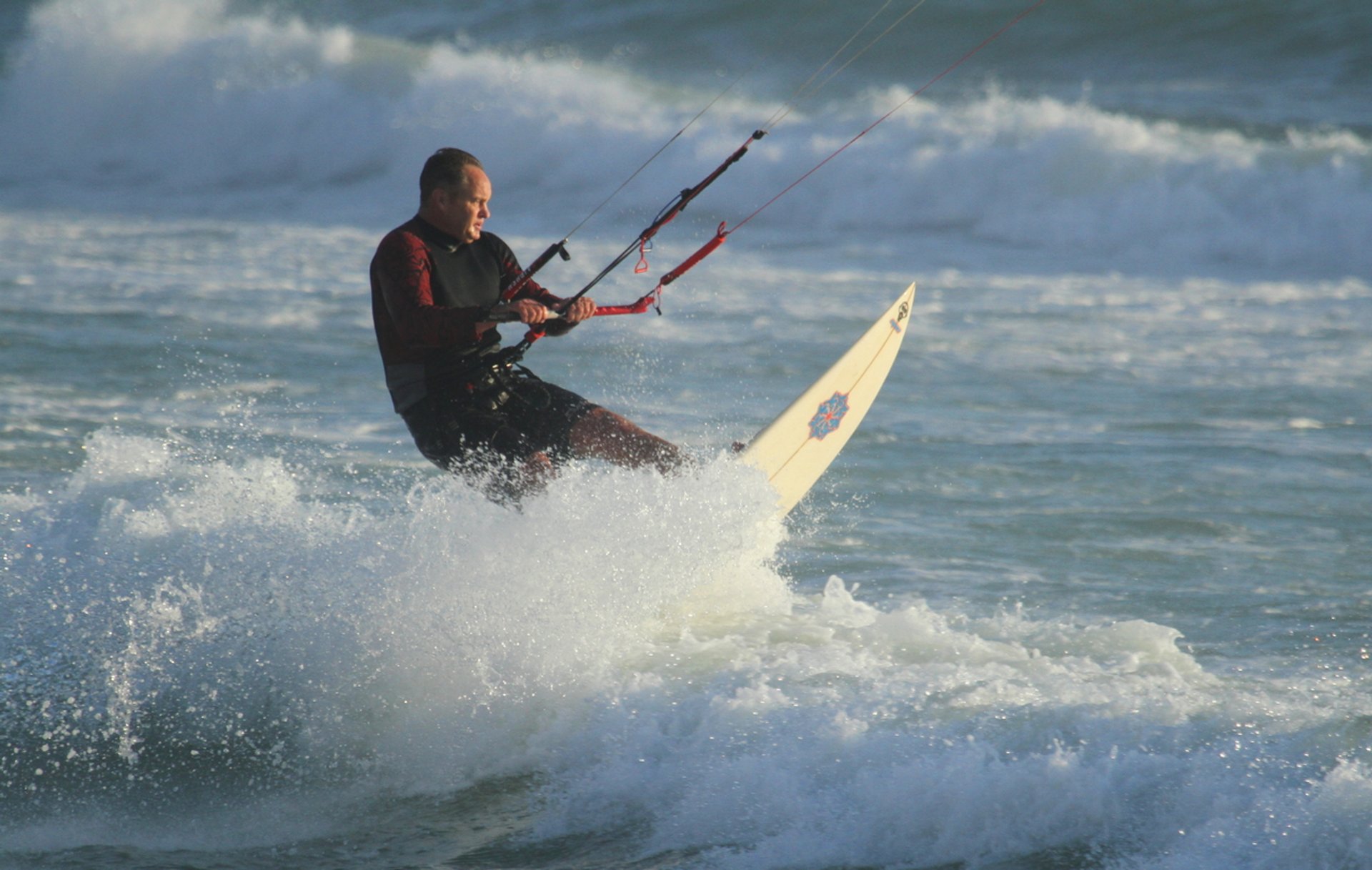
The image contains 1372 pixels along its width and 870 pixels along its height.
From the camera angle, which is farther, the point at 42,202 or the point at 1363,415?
the point at 42,202

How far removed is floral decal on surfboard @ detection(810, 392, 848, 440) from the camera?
599 centimetres

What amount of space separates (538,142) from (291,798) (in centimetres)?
1653

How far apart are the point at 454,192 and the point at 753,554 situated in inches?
73.3

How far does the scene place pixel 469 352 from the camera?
4.50 metres

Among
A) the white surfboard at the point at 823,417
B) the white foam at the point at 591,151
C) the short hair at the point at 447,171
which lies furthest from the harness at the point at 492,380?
the white foam at the point at 591,151

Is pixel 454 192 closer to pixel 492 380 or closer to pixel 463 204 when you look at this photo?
pixel 463 204

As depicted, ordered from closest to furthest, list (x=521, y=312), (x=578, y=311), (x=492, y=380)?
(x=521, y=312)
(x=578, y=311)
(x=492, y=380)

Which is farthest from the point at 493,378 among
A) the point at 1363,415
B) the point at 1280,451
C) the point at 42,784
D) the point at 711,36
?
the point at 711,36

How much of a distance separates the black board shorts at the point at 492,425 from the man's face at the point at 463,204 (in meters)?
0.52

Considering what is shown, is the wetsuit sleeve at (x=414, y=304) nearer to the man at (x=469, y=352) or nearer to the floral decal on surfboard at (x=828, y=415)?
the man at (x=469, y=352)

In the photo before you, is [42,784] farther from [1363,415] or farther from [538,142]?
[538,142]

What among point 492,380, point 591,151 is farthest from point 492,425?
→ point 591,151

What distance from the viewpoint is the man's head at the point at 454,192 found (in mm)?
4328

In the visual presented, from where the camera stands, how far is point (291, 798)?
3.94m
